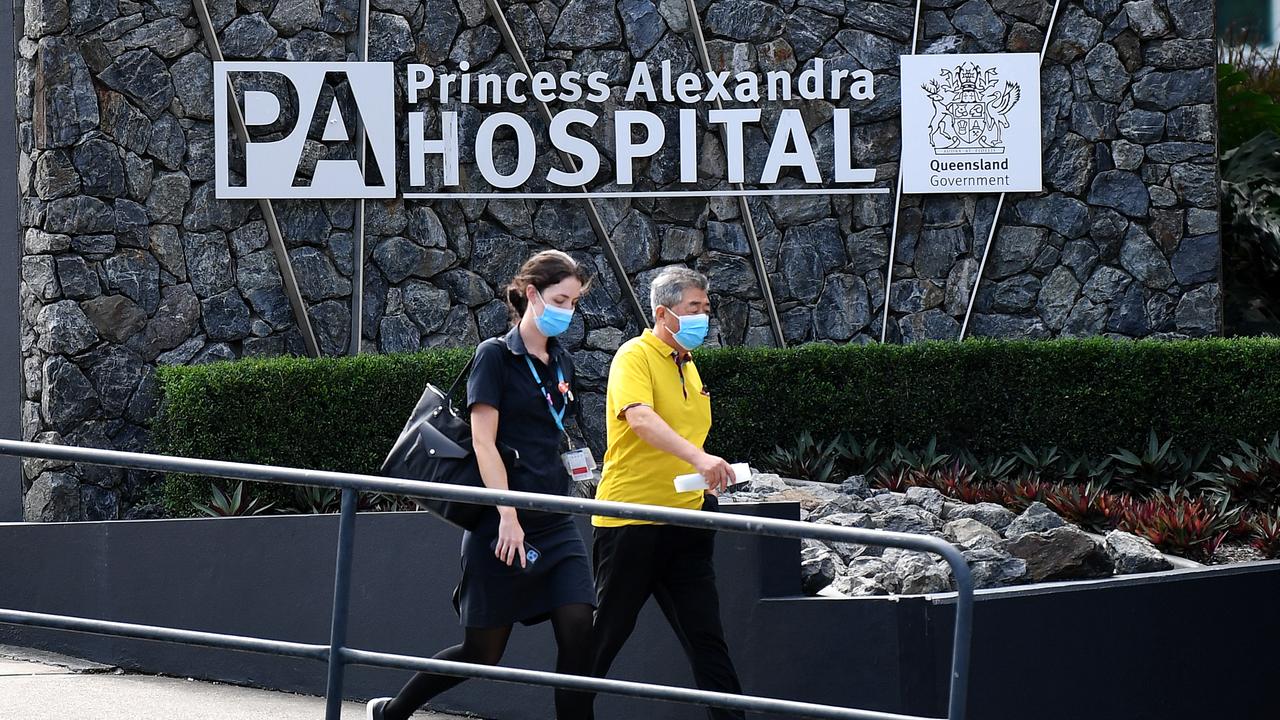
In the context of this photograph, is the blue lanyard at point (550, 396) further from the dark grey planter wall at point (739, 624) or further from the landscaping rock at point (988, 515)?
the landscaping rock at point (988, 515)

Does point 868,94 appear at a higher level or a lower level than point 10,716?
higher

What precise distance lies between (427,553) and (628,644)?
100 cm

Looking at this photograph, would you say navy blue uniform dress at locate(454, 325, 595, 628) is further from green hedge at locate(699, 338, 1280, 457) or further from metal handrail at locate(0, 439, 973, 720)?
green hedge at locate(699, 338, 1280, 457)

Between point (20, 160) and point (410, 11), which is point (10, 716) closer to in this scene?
point (20, 160)

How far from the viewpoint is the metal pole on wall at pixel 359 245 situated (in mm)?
9523

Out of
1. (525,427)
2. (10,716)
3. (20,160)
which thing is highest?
(20,160)

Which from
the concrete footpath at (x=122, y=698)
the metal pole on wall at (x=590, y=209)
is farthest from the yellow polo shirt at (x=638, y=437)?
the metal pole on wall at (x=590, y=209)

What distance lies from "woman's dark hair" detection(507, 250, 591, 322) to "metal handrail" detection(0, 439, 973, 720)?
0.95 meters

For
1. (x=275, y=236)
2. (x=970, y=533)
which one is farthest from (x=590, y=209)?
(x=970, y=533)

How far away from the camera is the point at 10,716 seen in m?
5.20

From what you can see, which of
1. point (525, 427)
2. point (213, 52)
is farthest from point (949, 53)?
point (525, 427)

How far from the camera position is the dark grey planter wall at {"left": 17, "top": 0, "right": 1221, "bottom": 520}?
9008mm

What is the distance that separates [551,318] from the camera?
4.57 meters

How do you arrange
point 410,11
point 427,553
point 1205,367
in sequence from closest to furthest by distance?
point 427,553
point 1205,367
point 410,11
